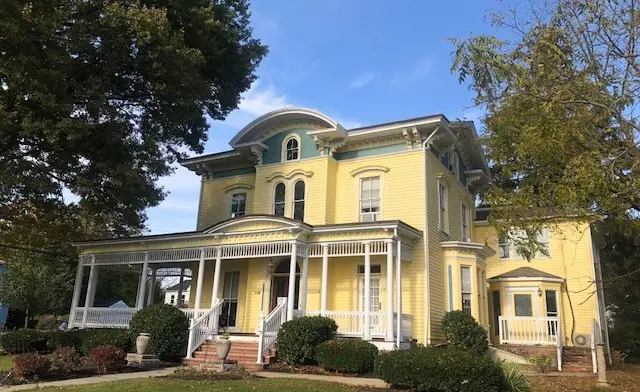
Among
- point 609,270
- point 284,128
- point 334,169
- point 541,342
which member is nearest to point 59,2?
point 284,128

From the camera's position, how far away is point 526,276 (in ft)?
69.7

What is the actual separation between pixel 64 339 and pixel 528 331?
1710cm

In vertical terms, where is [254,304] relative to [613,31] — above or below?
below

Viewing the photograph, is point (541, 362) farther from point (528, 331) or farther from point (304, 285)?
point (304, 285)

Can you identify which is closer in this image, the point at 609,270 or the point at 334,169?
the point at 334,169

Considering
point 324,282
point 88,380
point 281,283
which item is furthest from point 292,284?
point 88,380

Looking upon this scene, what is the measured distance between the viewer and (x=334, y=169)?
2050cm

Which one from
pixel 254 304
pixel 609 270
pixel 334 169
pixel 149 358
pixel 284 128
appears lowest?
pixel 149 358

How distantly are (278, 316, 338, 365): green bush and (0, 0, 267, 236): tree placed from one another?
740cm

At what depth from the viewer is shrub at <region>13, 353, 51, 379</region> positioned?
12.0 m

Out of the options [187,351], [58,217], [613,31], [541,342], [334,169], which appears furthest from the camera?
[58,217]

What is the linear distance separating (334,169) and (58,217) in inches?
484

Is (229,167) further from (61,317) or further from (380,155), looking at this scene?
(61,317)

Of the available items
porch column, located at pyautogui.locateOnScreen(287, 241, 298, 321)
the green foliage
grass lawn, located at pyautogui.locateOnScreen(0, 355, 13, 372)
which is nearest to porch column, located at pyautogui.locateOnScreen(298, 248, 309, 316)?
porch column, located at pyautogui.locateOnScreen(287, 241, 298, 321)
